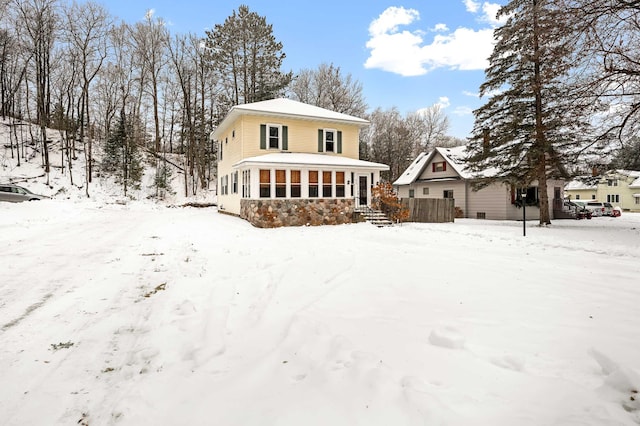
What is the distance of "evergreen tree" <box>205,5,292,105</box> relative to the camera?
85.6ft

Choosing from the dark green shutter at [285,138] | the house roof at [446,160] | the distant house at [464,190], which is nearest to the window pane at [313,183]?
the dark green shutter at [285,138]

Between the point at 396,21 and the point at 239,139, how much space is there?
44.7ft

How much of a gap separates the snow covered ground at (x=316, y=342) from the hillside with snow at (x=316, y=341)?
17mm

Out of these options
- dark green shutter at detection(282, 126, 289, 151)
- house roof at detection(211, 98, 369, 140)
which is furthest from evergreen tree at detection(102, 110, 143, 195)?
dark green shutter at detection(282, 126, 289, 151)

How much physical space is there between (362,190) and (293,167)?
199 inches

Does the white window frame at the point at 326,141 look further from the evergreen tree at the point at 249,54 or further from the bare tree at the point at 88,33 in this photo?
the bare tree at the point at 88,33

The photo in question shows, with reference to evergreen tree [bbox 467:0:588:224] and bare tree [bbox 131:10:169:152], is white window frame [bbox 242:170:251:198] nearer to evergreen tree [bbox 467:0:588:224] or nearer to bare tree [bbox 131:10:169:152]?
evergreen tree [bbox 467:0:588:224]

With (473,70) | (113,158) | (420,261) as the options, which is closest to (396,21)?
(473,70)

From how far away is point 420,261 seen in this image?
6.67 m

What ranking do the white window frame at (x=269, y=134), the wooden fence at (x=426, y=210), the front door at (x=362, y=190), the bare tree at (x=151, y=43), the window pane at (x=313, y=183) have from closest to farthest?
the window pane at (x=313, y=183)
the white window frame at (x=269, y=134)
the front door at (x=362, y=190)
the wooden fence at (x=426, y=210)
the bare tree at (x=151, y=43)

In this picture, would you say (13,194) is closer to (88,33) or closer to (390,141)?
(88,33)

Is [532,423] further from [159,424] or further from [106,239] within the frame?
[106,239]

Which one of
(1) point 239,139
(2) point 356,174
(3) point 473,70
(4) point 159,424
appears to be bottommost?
(4) point 159,424

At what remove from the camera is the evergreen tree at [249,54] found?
1027 inches
